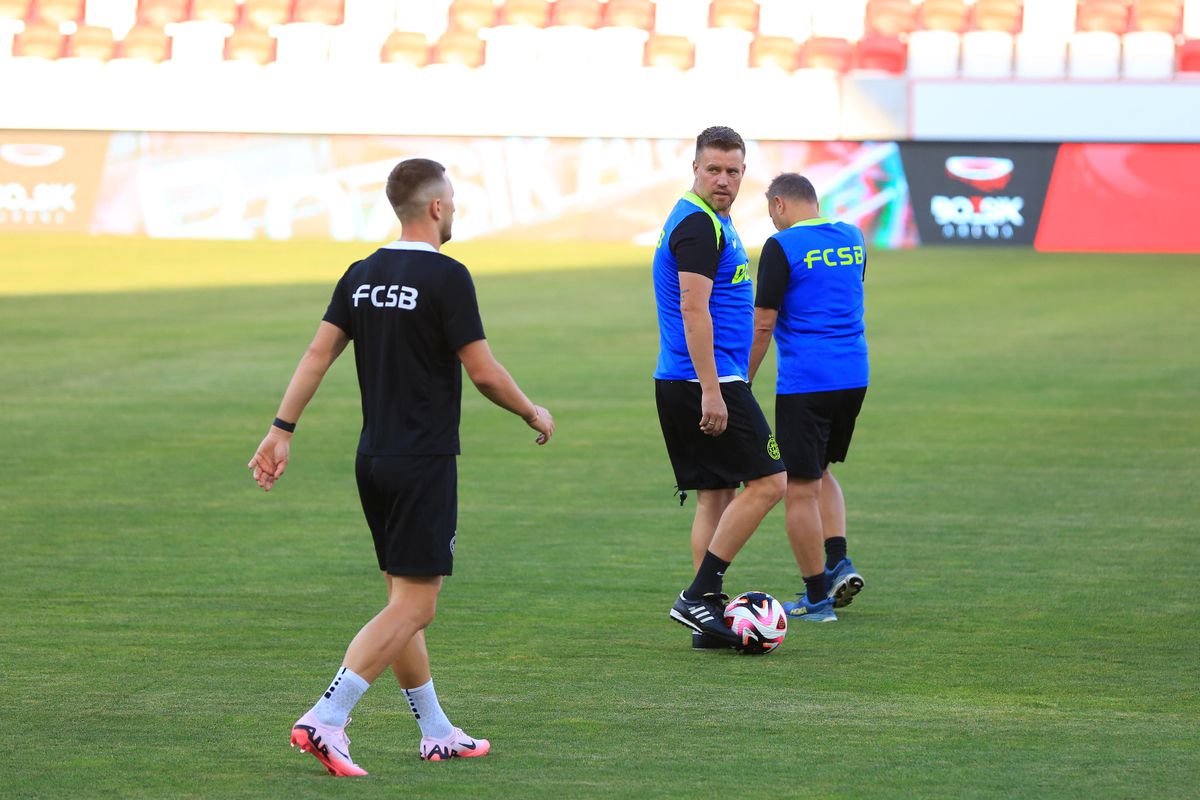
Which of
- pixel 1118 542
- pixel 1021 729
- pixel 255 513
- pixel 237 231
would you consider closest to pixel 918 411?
pixel 1118 542

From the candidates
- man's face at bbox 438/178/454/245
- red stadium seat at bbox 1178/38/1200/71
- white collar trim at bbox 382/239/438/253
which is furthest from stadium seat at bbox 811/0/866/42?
white collar trim at bbox 382/239/438/253

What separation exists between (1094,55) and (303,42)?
16062mm

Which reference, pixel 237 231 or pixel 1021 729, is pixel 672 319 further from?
pixel 237 231

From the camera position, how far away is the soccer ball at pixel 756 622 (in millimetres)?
7121

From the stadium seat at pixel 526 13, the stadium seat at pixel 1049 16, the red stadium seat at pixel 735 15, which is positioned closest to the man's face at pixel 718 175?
the stadium seat at pixel 1049 16

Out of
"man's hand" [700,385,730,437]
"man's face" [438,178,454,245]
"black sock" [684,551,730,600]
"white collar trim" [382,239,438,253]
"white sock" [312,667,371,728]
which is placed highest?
"man's face" [438,178,454,245]

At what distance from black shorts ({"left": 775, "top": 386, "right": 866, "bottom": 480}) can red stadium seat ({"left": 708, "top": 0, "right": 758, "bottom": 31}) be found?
3207 centimetres

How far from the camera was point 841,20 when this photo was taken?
38.6m

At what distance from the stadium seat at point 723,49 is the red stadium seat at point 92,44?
40.8ft

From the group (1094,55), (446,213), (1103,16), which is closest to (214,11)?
(1094,55)

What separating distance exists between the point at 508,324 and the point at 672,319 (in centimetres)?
1381

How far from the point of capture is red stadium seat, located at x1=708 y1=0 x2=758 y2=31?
39.2 metres

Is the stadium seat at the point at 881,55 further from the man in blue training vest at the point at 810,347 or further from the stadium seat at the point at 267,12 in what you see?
the man in blue training vest at the point at 810,347

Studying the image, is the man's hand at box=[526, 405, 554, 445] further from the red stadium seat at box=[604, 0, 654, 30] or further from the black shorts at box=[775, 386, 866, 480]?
the red stadium seat at box=[604, 0, 654, 30]
